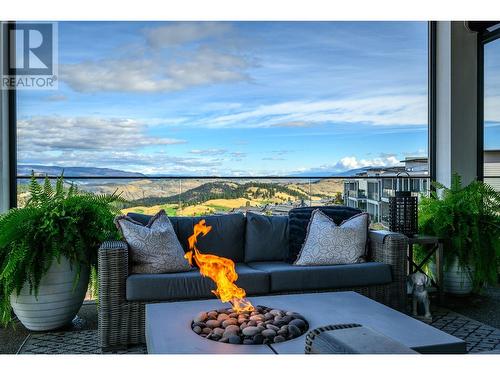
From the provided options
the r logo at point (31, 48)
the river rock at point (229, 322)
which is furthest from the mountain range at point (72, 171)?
the river rock at point (229, 322)

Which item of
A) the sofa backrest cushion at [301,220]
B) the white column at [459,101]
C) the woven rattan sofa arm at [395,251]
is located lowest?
the woven rattan sofa arm at [395,251]

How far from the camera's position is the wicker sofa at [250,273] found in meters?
3.27

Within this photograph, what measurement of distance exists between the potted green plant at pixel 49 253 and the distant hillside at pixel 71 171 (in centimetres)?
117

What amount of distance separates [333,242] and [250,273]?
766 mm

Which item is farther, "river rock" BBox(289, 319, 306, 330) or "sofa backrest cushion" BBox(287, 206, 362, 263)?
"sofa backrest cushion" BBox(287, 206, 362, 263)

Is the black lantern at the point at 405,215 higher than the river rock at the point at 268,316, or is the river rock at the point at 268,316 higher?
the black lantern at the point at 405,215

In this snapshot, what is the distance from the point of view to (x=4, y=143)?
458 centimetres

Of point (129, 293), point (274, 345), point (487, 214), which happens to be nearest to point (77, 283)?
point (129, 293)

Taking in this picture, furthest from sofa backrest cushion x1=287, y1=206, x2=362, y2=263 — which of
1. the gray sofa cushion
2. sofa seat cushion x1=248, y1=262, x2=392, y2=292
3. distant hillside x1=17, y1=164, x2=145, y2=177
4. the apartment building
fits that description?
distant hillside x1=17, y1=164, x2=145, y2=177

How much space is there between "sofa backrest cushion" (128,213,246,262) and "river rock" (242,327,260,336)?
6.02ft

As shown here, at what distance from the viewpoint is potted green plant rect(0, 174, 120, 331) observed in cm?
340

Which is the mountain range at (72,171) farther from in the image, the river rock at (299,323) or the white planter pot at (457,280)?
the river rock at (299,323)

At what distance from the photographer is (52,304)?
3578mm

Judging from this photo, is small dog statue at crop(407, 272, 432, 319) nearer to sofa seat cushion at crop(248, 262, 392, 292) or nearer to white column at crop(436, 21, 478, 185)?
sofa seat cushion at crop(248, 262, 392, 292)
